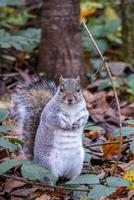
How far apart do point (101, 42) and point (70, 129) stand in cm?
416

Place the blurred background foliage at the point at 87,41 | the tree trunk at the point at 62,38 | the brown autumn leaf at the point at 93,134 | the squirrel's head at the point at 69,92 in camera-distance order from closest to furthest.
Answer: the squirrel's head at the point at 69,92, the brown autumn leaf at the point at 93,134, the tree trunk at the point at 62,38, the blurred background foliage at the point at 87,41

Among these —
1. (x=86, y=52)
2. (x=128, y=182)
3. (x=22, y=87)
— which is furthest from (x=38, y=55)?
(x=128, y=182)

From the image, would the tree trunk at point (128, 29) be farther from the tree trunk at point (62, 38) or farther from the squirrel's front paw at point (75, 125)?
the squirrel's front paw at point (75, 125)

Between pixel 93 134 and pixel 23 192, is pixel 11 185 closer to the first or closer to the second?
pixel 23 192

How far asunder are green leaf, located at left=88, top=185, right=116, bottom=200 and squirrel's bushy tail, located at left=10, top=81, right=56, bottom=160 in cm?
92

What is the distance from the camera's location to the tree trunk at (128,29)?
23.8 feet

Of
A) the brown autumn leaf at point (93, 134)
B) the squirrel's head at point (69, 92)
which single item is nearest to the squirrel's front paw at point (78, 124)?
the squirrel's head at point (69, 92)

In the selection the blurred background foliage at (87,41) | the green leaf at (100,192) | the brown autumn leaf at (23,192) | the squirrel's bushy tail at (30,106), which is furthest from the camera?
the blurred background foliage at (87,41)

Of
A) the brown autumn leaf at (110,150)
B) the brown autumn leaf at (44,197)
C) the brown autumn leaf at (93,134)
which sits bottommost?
the brown autumn leaf at (93,134)

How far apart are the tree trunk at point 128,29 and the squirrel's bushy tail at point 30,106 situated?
11.2 ft

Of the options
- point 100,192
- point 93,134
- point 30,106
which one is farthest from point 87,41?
point 100,192

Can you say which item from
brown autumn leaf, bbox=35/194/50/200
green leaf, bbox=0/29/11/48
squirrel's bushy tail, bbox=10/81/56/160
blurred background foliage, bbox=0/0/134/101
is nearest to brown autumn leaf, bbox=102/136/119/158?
squirrel's bushy tail, bbox=10/81/56/160

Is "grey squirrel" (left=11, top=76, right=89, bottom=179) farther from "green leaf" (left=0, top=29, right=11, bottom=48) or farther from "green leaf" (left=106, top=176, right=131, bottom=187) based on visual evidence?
"green leaf" (left=0, top=29, right=11, bottom=48)

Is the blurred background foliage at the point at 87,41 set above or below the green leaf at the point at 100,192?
below
